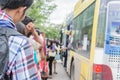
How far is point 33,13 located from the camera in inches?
1112

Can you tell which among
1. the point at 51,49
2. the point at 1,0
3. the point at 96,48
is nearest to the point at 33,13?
the point at 51,49

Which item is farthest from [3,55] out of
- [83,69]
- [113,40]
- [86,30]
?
[86,30]

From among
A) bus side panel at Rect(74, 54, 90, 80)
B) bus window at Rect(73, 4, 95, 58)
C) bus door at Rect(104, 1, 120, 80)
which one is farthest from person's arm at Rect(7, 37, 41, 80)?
bus window at Rect(73, 4, 95, 58)

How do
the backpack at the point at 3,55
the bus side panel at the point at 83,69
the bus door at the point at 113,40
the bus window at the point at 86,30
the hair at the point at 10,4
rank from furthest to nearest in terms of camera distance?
the bus window at the point at 86,30, the bus side panel at the point at 83,69, the bus door at the point at 113,40, the hair at the point at 10,4, the backpack at the point at 3,55

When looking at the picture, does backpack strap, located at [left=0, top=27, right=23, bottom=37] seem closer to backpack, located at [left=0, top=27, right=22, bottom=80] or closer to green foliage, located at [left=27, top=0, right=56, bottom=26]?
backpack, located at [left=0, top=27, right=22, bottom=80]

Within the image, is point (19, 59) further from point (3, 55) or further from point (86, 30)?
point (86, 30)

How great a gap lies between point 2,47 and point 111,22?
5.62 m

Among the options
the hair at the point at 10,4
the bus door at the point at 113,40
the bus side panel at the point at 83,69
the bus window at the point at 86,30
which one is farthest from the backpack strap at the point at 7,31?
the bus window at the point at 86,30

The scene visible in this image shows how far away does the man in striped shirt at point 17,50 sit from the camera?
239cm

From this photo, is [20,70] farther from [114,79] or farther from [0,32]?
[114,79]

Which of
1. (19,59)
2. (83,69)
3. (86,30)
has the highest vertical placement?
(86,30)

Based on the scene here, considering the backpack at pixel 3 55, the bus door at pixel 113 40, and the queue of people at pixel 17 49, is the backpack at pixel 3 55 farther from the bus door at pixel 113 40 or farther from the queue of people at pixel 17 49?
the bus door at pixel 113 40

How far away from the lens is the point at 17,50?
240 cm

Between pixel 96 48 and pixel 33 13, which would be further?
pixel 33 13
